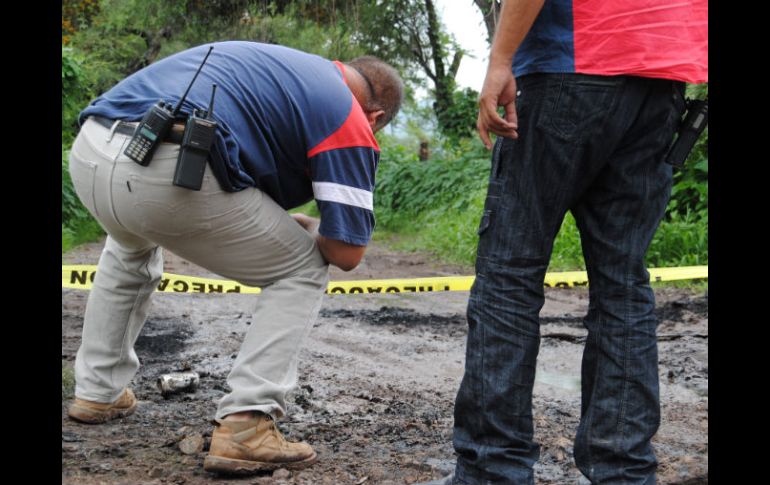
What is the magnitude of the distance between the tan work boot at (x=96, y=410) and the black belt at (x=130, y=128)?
1104 mm

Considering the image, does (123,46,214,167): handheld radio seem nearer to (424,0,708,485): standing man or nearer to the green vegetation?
(424,0,708,485): standing man

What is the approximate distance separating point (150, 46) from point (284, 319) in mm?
20298

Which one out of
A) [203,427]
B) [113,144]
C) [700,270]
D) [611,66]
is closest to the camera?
[611,66]

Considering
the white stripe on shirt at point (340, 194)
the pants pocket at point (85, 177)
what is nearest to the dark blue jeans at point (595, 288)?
the white stripe on shirt at point (340, 194)

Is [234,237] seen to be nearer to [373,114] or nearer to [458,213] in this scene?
[373,114]

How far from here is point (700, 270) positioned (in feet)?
20.7

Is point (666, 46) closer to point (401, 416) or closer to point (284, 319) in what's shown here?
point (284, 319)

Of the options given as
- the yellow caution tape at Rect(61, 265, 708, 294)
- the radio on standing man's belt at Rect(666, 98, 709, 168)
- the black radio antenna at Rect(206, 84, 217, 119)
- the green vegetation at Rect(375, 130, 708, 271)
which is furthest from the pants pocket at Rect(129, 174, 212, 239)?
the green vegetation at Rect(375, 130, 708, 271)

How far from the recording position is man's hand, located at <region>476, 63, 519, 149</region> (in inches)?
87.0

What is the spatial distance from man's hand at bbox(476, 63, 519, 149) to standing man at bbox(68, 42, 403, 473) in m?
0.62

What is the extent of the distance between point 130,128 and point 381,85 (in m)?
0.92

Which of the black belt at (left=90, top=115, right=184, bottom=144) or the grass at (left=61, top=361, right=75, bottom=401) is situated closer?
the black belt at (left=90, top=115, right=184, bottom=144)

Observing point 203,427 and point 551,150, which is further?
point 203,427
